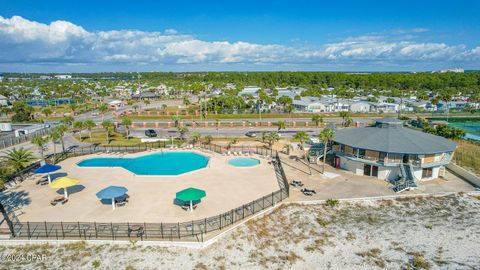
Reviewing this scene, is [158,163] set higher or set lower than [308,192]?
lower

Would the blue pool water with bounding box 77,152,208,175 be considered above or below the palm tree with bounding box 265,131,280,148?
below

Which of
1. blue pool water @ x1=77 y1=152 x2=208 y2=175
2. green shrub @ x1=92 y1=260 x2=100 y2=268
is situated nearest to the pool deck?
blue pool water @ x1=77 y1=152 x2=208 y2=175

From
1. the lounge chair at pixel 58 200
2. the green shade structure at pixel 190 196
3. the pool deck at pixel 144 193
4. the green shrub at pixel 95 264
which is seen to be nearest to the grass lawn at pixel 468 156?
the pool deck at pixel 144 193

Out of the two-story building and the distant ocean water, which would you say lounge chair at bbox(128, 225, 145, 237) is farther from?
the distant ocean water

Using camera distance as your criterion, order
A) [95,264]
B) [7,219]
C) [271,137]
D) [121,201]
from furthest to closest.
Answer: [271,137]
[121,201]
[7,219]
[95,264]

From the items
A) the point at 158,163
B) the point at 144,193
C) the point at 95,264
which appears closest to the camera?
the point at 95,264

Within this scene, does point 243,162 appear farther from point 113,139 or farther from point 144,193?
point 113,139

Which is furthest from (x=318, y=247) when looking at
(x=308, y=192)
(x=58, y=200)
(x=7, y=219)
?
(x=7, y=219)

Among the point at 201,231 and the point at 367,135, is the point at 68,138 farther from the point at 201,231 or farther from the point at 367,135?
the point at 367,135
